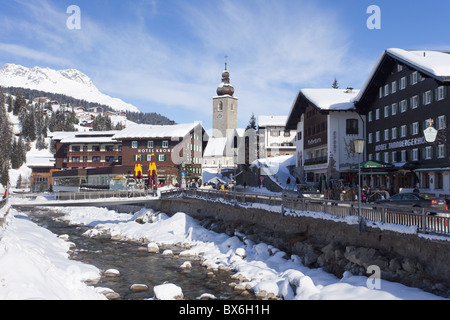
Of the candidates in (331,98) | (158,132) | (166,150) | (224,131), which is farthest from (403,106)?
(224,131)

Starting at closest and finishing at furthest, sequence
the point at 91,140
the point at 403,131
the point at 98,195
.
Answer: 1. the point at 403,131
2. the point at 98,195
3. the point at 91,140

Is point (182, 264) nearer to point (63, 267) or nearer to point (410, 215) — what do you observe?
point (63, 267)

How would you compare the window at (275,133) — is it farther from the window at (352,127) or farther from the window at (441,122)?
the window at (441,122)

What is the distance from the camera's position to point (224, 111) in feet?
407

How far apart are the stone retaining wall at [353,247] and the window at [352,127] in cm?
2401

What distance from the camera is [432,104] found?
35.7 metres

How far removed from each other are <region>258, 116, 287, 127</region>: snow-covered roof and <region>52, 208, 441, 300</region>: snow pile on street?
5243cm

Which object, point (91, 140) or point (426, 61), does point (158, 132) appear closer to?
point (91, 140)

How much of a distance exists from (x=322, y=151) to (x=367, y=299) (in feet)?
132

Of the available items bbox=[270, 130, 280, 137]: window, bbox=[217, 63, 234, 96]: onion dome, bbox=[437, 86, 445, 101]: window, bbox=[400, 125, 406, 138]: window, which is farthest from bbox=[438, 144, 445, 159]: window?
bbox=[217, 63, 234, 96]: onion dome

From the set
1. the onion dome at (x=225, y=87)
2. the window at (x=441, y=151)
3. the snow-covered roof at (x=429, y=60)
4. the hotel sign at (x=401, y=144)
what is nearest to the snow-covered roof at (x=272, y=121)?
the onion dome at (x=225, y=87)

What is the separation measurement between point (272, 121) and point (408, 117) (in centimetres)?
5076

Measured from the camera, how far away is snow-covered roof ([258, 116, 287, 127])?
3440 inches
